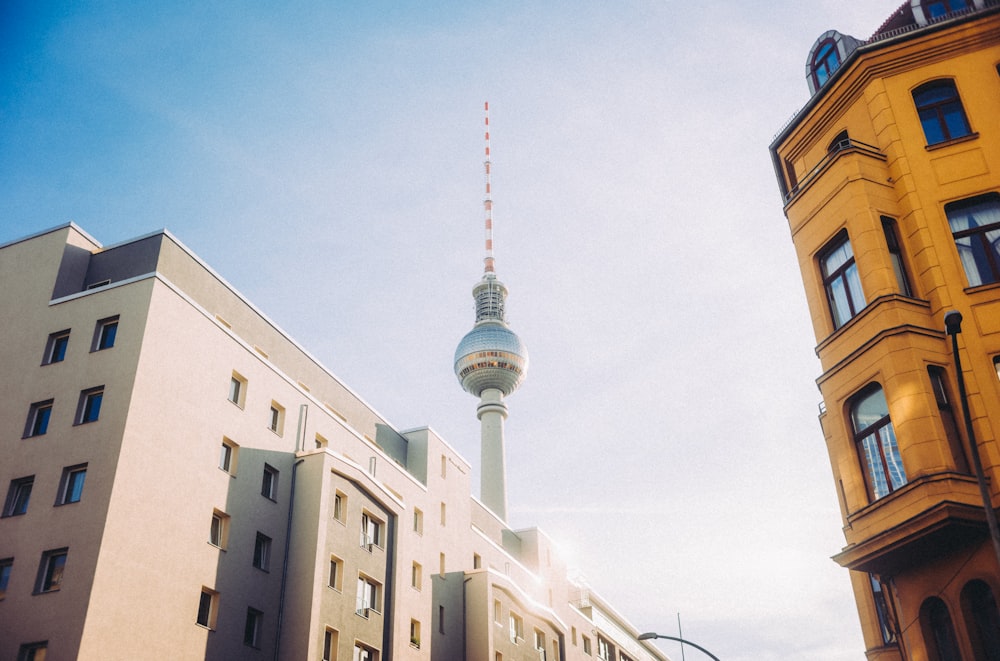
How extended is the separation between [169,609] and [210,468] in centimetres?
585

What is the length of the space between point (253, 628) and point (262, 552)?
3.20m

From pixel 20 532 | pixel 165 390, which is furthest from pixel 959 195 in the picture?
pixel 20 532

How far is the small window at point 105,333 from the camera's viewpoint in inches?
1369

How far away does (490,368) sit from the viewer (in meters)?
118

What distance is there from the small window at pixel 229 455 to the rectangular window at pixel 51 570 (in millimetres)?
7370

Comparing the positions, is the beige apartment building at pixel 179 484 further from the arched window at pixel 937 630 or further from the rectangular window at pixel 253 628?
the arched window at pixel 937 630

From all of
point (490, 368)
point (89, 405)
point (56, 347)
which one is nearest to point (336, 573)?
point (89, 405)

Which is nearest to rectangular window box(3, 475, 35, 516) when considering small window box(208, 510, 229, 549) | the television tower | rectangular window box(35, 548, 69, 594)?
rectangular window box(35, 548, 69, 594)

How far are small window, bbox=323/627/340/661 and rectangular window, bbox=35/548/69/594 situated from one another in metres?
11.4

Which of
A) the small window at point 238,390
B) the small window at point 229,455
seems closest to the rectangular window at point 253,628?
the small window at point 229,455

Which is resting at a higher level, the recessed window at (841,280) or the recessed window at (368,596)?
the recessed window at (841,280)

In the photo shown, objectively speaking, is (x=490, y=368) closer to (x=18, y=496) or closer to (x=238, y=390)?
(x=238, y=390)

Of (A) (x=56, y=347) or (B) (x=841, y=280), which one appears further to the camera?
(A) (x=56, y=347)

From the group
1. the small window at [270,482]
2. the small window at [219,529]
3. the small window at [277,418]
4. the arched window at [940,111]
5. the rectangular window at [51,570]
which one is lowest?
the rectangular window at [51,570]
